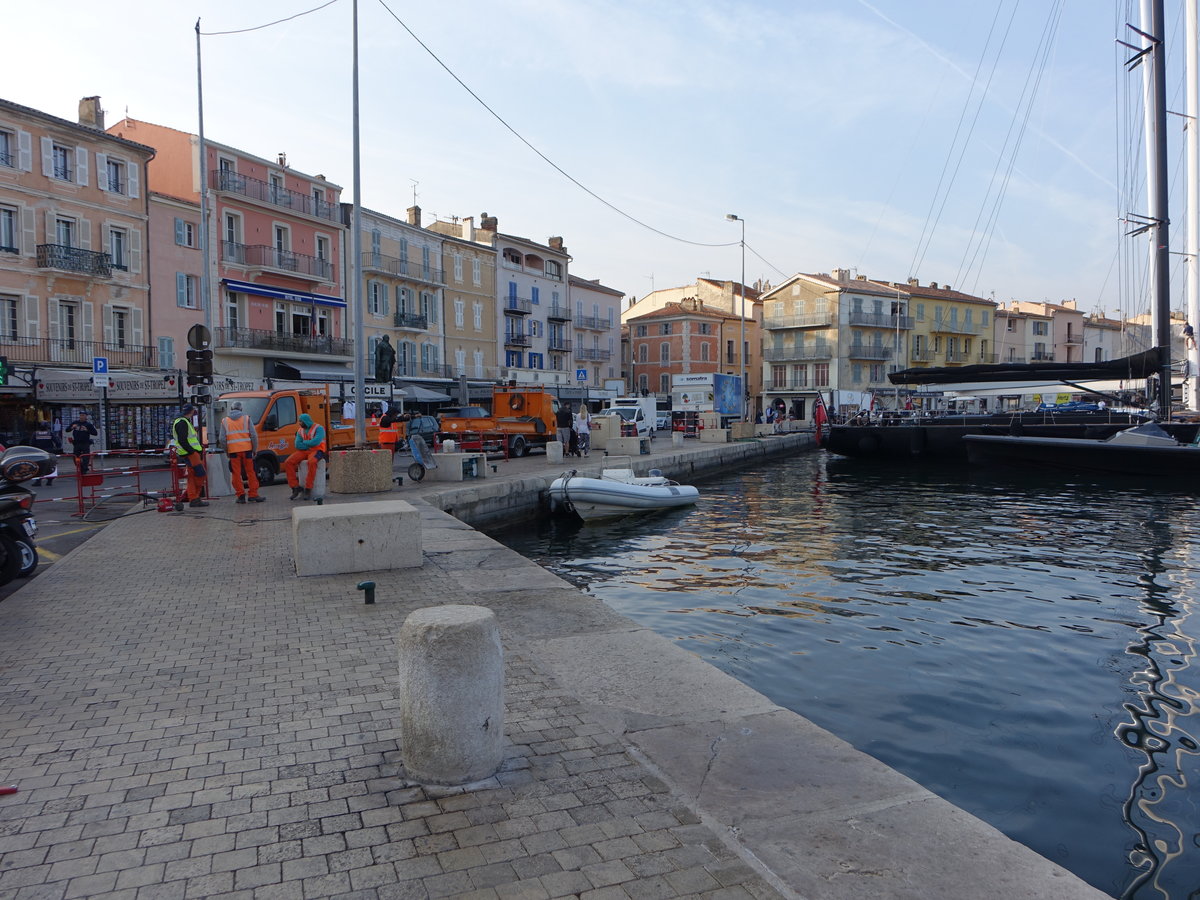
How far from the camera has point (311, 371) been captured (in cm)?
3666

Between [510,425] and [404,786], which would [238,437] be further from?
[510,425]

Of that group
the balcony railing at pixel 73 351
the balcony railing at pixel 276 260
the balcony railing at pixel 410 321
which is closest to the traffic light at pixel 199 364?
the balcony railing at pixel 73 351

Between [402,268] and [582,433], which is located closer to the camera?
[582,433]

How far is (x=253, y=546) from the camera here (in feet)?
33.1

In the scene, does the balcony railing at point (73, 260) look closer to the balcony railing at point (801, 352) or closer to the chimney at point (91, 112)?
the chimney at point (91, 112)

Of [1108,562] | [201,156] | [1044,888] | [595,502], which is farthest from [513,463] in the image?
[1044,888]

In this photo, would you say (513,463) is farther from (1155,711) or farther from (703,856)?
(703,856)

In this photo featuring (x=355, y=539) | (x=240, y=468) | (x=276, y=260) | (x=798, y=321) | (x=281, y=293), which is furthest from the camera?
(x=798, y=321)

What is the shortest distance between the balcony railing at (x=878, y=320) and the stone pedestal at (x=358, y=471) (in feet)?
209

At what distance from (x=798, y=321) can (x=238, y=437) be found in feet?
216

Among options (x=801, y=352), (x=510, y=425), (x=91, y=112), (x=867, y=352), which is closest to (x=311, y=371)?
(x=91, y=112)

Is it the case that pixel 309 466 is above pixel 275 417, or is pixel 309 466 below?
below

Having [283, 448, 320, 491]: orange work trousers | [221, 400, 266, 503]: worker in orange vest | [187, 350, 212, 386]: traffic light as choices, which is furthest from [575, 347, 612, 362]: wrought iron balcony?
[187, 350, 212, 386]: traffic light

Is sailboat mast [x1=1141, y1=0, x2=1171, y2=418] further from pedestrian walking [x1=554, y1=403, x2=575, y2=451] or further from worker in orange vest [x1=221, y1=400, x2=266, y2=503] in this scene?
worker in orange vest [x1=221, y1=400, x2=266, y2=503]
